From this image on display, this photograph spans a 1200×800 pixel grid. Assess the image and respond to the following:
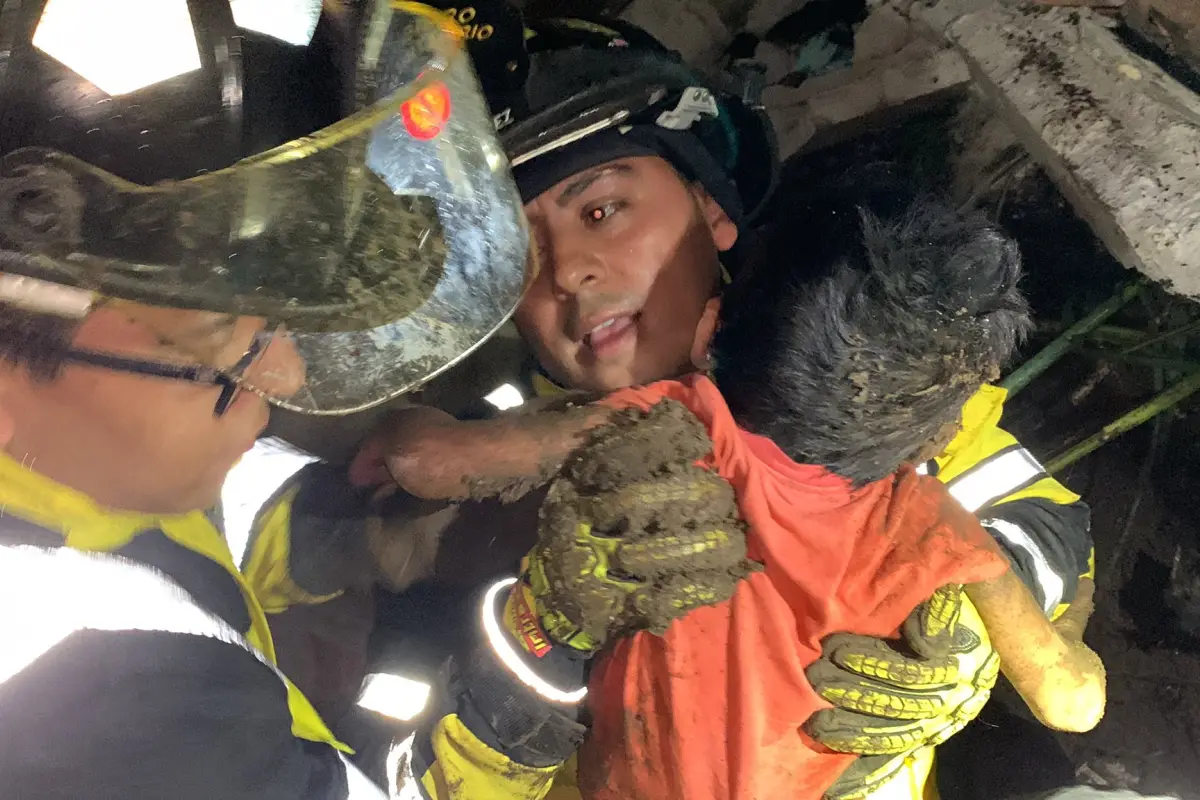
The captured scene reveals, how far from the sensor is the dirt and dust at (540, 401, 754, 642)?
0.86 meters

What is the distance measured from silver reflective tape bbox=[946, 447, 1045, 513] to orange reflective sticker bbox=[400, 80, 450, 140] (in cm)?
103

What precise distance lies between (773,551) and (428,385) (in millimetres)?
910

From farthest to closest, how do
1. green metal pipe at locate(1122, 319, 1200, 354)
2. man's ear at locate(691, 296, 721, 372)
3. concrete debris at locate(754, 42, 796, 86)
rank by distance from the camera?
concrete debris at locate(754, 42, 796, 86)
green metal pipe at locate(1122, 319, 1200, 354)
man's ear at locate(691, 296, 721, 372)

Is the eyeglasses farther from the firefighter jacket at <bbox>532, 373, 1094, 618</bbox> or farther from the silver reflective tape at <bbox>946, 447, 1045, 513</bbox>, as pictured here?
the silver reflective tape at <bbox>946, 447, 1045, 513</bbox>

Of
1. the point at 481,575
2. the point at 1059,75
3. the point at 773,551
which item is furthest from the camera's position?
the point at 1059,75

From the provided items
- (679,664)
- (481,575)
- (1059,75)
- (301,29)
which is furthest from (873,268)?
(1059,75)

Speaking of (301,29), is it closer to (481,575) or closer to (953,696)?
(481,575)

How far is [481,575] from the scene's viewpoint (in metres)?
1.25

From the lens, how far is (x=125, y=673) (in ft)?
2.40

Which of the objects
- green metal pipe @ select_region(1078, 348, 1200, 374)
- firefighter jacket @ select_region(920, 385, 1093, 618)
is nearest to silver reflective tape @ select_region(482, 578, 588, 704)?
firefighter jacket @ select_region(920, 385, 1093, 618)

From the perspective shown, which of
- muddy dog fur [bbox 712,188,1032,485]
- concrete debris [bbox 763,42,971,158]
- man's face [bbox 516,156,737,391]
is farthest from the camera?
concrete debris [bbox 763,42,971,158]

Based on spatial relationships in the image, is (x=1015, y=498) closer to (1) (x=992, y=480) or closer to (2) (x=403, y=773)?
(1) (x=992, y=480)

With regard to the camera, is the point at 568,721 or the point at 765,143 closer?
the point at 568,721

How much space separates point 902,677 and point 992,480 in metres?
0.55
